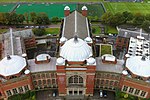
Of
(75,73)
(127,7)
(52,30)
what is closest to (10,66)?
(75,73)

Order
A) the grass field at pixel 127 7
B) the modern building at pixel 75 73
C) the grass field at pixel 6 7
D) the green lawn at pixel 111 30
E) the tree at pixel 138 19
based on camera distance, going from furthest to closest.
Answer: the grass field at pixel 127 7 < the grass field at pixel 6 7 < the tree at pixel 138 19 < the green lawn at pixel 111 30 < the modern building at pixel 75 73

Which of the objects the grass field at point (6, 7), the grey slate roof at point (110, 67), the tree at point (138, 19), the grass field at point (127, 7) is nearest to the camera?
the grey slate roof at point (110, 67)

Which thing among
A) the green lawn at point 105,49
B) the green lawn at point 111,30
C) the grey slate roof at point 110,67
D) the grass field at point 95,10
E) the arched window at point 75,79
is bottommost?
the arched window at point 75,79

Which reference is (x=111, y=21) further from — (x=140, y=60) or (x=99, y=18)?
(x=140, y=60)

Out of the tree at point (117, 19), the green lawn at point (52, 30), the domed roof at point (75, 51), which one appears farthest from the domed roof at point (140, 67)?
the green lawn at point (52, 30)

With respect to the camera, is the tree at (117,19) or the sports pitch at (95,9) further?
the sports pitch at (95,9)

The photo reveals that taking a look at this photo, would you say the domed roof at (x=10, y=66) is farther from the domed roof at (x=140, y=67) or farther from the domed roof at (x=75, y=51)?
the domed roof at (x=140, y=67)

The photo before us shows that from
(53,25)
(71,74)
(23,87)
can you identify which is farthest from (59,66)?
(53,25)
